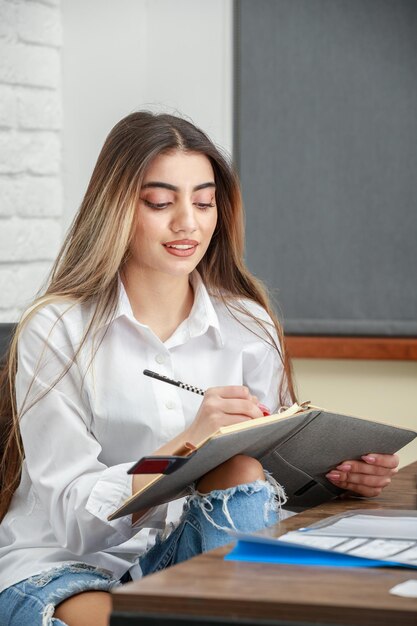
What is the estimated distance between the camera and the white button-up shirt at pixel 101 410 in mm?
1542

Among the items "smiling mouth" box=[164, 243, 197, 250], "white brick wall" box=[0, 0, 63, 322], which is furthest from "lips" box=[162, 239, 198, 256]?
"white brick wall" box=[0, 0, 63, 322]

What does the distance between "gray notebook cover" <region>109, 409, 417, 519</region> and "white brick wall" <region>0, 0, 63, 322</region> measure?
1.04 metres

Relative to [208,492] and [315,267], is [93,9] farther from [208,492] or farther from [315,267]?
[208,492]

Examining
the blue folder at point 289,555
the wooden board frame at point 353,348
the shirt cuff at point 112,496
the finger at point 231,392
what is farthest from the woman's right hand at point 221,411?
the wooden board frame at point 353,348

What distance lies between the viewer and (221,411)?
4.62ft

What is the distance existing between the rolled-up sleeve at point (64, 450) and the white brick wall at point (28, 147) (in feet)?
2.41

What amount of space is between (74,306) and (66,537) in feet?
1.28

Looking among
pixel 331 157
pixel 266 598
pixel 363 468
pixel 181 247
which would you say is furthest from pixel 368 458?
pixel 331 157

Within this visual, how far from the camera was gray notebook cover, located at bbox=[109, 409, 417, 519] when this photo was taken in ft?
4.15

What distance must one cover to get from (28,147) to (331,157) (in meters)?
0.84

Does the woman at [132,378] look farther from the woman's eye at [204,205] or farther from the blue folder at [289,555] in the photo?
the blue folder at [289,555]

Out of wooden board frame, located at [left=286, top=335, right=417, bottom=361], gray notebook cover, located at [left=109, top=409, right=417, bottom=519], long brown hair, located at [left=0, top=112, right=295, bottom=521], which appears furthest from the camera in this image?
wooden board frame, located at [left=286, top=335, right=417, bottom=361]

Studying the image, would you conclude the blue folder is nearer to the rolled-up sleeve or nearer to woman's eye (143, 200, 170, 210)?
the rolled-up sleeve

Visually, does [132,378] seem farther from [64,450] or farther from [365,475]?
[365,475]
